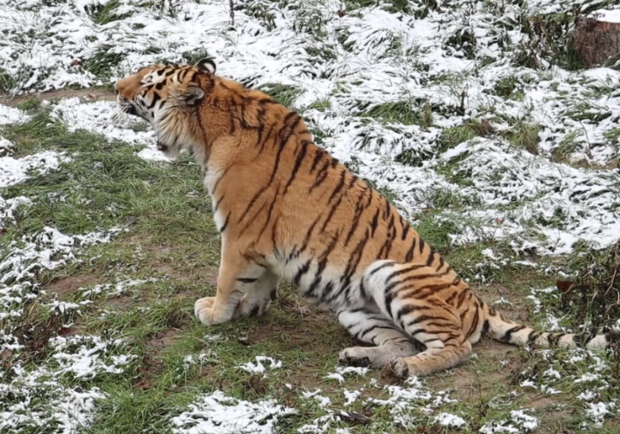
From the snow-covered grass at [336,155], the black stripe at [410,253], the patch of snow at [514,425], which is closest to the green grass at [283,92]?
the snow-covered grass at [336,155]

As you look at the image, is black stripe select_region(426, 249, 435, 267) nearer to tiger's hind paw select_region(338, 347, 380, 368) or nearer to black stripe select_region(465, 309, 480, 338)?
black stripe select_region(465, 309, 480, 338)

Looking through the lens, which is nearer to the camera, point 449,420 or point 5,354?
point 449,420

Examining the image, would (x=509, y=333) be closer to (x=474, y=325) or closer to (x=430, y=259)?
→ (x=474, y=325)

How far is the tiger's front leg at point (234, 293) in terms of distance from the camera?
4922 millimetres

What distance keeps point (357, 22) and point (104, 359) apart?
5707mm

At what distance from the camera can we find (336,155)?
7469 millimetres

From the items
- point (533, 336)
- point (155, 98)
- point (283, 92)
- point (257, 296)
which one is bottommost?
point (257, 296)

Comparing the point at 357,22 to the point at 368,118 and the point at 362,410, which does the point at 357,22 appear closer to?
the point at 368,118

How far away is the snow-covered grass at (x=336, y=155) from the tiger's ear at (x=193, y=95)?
1270 millimetres

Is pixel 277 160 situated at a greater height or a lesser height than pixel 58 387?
greater

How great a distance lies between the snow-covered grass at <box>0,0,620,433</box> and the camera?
426 cm

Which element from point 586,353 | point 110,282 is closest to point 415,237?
point 586,353

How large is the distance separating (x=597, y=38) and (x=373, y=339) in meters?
4.81

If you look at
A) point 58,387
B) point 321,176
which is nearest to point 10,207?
point 58,387
